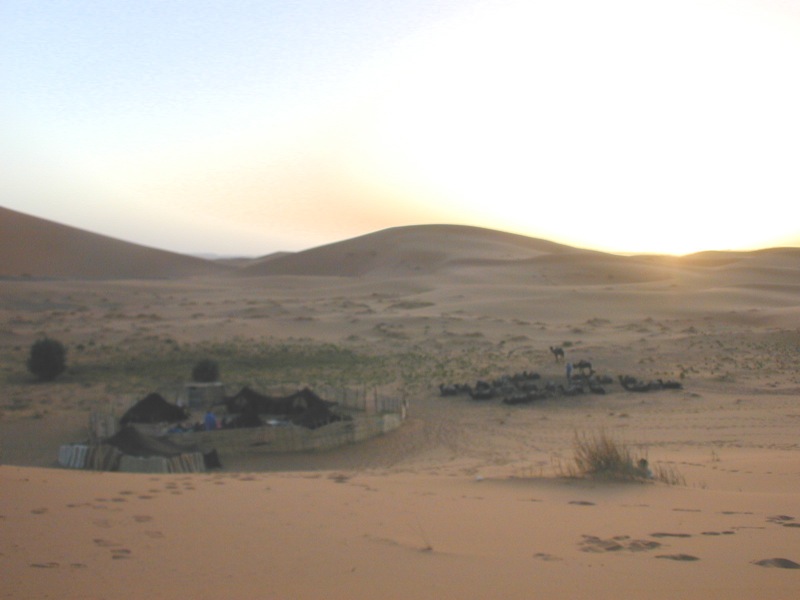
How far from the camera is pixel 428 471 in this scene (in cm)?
1232

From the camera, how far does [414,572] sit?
19.0 ft

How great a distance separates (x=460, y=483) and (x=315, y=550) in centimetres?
381

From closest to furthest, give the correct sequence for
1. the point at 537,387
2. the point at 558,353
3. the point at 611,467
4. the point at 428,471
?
1. the point at 611,467
2. the point at 428,471
3. the point at 537,387
4. the point at 558,353

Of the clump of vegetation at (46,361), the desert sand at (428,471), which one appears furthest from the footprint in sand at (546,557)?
the clump of vegetation at (46,361)

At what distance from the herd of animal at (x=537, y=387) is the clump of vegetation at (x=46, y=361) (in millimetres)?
11992

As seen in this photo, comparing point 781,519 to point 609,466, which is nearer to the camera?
point 781,519

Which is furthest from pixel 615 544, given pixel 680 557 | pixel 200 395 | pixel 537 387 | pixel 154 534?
pixel 537 387

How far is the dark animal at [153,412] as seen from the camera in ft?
60.6

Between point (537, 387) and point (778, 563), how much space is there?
1847 cm

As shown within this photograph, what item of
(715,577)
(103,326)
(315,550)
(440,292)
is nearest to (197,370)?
(103,326)

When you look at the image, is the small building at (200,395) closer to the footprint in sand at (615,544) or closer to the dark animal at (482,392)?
the dark animal at (482,392)

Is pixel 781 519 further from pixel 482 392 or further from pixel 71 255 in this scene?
pixel 71 255

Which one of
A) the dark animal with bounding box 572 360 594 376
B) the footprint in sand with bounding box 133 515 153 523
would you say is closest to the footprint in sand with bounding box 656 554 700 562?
the footprint in sand with bounding box 133 515 153 523

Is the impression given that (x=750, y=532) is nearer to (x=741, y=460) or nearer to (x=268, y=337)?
(x=741, y=460)
